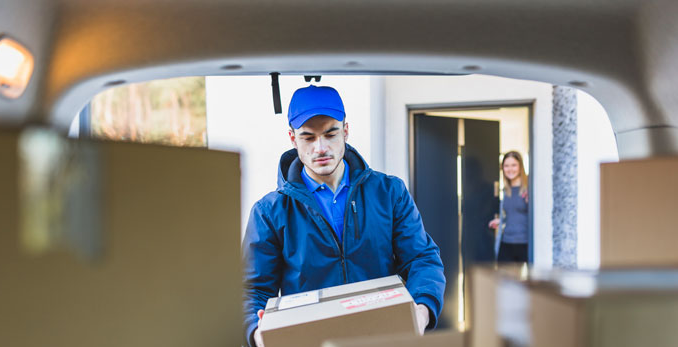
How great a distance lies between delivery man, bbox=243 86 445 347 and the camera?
4.95 feet

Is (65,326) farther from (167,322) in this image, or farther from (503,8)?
(503,8)

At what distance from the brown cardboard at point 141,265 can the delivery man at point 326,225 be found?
81 centimetres

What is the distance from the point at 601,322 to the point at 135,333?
40 centimetres

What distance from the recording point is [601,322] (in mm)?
372

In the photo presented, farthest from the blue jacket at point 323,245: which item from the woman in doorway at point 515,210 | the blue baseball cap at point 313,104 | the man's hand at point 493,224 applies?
the man's hand at point 493,224

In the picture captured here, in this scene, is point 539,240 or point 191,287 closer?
point 191,287

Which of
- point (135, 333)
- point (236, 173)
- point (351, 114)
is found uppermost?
point (351, 114)

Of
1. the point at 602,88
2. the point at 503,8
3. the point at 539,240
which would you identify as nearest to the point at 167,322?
the point at 503,8

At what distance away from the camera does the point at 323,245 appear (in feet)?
4.99

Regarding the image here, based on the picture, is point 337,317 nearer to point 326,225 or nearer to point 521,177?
point 326,225

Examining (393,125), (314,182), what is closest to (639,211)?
(314,182)

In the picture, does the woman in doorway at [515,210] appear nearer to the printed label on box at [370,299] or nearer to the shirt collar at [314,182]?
the shirt collar at [314,182]

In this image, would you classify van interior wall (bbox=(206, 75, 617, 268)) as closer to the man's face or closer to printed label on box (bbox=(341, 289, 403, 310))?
the man's face

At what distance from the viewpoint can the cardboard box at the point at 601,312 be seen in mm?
372
